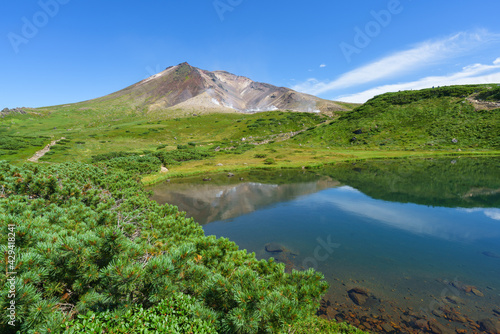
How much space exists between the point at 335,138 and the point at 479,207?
101 metres

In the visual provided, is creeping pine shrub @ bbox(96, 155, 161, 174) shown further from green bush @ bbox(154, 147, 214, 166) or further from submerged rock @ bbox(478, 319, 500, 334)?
submerged rock @ bbox(478, 319, 500, 334)

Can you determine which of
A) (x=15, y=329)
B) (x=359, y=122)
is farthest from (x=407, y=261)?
(x=359, y=122)

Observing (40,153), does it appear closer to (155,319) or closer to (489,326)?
(155,319)

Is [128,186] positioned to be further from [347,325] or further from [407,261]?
[407,261]

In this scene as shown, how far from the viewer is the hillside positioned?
9512 cm

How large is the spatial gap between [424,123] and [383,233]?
124 m

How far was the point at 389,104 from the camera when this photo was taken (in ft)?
471

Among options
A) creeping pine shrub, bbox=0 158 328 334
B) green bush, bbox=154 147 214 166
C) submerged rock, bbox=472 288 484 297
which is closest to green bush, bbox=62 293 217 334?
creeping pine shrub, bbox=0 158 328 334

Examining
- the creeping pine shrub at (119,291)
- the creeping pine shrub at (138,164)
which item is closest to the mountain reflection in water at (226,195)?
the creeping pine shrub at (138,164)

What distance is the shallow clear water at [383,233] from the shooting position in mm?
13922

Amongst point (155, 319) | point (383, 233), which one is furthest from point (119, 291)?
point (383, 233)

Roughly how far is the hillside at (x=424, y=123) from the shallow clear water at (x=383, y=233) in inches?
2199

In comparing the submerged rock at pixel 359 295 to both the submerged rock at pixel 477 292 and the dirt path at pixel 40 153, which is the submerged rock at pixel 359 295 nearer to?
the submerged rock at pixel 477 292

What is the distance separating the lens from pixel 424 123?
114062mm
